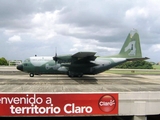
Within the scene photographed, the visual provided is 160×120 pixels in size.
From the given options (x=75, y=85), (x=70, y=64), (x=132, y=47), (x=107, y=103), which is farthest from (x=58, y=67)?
(x=107, y=103)

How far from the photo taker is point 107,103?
59.6 ft

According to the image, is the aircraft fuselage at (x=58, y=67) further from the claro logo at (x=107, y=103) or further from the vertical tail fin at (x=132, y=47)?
the claro logo at (x=107, y=103)

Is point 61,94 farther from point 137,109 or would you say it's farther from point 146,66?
point 146,66

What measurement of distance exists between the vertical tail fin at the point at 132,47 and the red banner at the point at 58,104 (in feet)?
87.9

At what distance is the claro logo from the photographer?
59.4ft

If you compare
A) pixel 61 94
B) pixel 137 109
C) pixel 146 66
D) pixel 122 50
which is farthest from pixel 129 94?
pixel 146 66

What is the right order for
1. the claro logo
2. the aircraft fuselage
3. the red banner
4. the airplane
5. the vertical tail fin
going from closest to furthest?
the red banner, the claro logo, the airplane, the aircraft fuselage, the vertical tail fin

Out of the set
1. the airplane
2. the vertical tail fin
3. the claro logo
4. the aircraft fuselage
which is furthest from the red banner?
the vertical tail fin

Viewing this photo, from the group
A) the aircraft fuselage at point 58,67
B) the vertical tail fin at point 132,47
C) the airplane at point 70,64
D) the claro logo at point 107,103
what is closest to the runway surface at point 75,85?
the claro logo at point 107,103

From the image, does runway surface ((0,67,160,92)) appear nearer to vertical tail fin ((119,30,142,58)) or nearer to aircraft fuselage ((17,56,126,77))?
aircraft fuselage ((17,56,126,77))

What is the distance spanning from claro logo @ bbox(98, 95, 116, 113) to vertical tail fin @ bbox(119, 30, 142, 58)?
26625 mm

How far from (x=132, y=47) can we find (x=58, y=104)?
98.0 ft

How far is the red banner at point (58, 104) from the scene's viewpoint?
57.2ft

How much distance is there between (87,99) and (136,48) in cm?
2905
